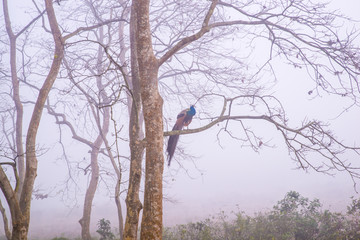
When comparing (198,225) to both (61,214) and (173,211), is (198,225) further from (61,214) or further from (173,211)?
(61,214)

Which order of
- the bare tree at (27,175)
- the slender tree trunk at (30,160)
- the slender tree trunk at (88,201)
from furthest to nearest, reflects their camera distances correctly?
1. the slender tree trunk at (88,201)
2. the slender tree trunk at (30,160)
3. the bare tree at (27,175)

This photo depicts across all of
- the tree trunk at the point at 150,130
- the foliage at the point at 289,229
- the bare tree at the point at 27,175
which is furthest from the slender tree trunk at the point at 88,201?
the tree trunk at the point at 150,130

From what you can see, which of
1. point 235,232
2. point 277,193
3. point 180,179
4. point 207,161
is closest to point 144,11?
point 235,232

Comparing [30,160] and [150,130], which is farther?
[30,160]

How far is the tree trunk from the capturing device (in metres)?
3.28

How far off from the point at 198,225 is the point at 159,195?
6.10 m

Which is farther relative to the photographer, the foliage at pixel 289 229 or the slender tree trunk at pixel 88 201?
the slender tree trunk at pixel 88 201

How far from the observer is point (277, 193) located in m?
23.5

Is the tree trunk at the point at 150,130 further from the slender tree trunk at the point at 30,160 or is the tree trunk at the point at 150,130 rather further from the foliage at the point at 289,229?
the foliage at the point at 289,229

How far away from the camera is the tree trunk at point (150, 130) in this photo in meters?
3.28

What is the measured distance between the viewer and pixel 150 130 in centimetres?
356

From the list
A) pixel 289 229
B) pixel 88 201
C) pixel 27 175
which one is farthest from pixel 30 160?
pixel 289 229

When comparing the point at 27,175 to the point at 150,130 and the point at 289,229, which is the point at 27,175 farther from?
the point at 289,229

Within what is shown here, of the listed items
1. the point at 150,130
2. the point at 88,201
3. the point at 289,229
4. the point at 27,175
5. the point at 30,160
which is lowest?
the point at 289,229
